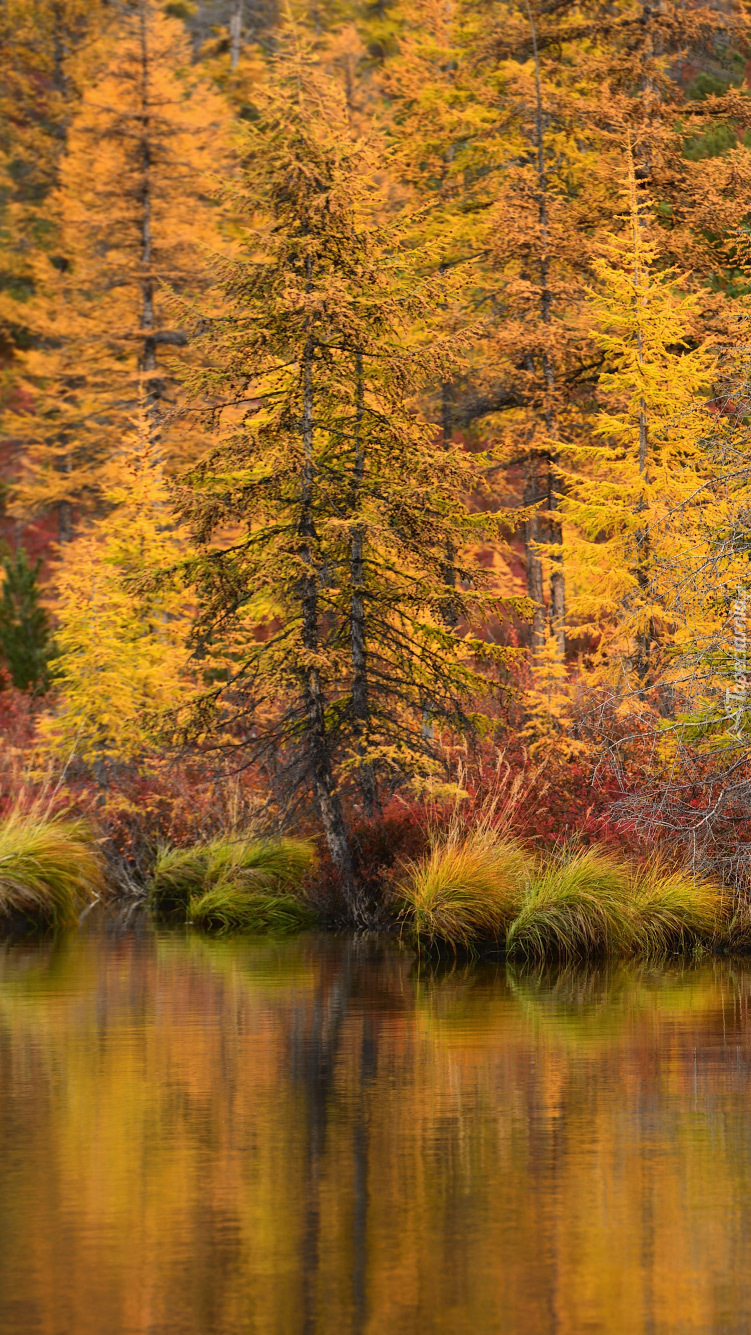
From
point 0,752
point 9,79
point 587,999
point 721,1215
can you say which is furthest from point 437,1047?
point 9,79

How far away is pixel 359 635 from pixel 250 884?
3.61 meters

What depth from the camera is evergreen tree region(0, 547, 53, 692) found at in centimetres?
3638

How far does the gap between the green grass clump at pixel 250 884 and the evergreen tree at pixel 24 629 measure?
45.0ft

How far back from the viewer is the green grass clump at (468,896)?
59.5 feet

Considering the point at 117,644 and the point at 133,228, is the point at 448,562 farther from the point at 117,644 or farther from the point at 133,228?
the point at 133,228

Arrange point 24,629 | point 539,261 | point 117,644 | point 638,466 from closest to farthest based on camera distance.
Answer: point 638,466 < point 117,644 < point 539,261 < point 24,629

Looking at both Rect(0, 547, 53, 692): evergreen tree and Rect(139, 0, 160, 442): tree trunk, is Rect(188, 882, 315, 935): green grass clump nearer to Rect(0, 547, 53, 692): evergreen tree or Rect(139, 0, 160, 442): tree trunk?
Rect(0, 547, 53, 692): evergreen tree

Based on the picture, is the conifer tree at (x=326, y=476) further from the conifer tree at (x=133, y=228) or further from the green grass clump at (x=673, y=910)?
the conifer tree at (x=133, y=228)

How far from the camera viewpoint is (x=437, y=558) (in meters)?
21.6

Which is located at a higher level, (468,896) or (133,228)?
(133,228)

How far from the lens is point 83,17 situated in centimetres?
6272

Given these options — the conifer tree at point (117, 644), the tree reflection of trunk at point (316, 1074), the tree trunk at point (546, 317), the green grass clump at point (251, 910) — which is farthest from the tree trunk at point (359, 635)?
the tree trunk at point (546, 317)

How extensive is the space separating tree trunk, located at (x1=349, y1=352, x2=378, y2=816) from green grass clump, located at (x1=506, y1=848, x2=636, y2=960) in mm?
4571

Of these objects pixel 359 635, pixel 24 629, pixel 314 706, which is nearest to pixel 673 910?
pixel 314 706
